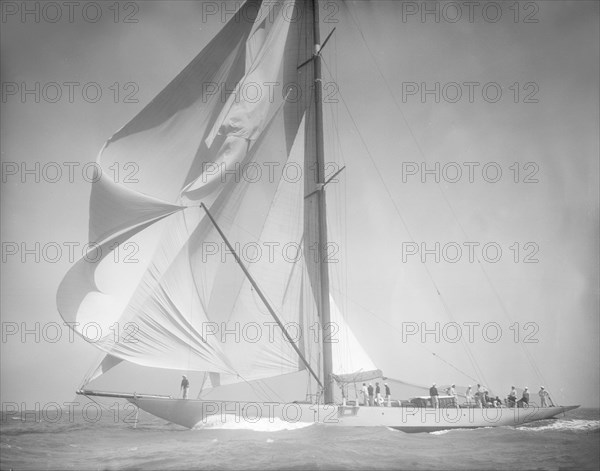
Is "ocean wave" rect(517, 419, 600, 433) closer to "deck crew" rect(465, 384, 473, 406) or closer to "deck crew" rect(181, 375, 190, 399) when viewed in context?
"deck crew" rect(465, 384, 473, 406)

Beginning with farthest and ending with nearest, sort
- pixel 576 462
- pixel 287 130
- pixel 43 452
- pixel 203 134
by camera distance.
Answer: pixel 287 130, pixel 203 134, pixel 43 452, pixel 576 462

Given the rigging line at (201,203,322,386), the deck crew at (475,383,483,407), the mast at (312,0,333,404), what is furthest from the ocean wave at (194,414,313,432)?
the deck crew at (475,383,483,407)

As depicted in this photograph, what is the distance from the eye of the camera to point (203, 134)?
2098 cm

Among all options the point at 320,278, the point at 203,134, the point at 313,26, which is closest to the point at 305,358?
the point at 320,278

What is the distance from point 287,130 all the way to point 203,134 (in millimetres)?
3726

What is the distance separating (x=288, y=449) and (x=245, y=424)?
4163 mm

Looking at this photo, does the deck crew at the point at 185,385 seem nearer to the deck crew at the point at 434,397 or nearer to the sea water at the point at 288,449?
the sea water at the point at 288,449

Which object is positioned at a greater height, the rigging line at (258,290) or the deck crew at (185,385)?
the rigging line at (258,290)

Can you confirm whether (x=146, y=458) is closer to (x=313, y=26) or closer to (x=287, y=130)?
(x=287, y=130)

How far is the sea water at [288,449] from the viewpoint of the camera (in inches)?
481

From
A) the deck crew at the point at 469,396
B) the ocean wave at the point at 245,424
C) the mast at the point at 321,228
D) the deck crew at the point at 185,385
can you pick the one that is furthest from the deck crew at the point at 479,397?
the deck crew at the point at 185,385

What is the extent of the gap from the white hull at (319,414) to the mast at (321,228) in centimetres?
126

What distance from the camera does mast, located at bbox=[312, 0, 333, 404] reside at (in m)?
20.8

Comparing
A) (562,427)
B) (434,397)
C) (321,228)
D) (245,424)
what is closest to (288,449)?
(245,424)
